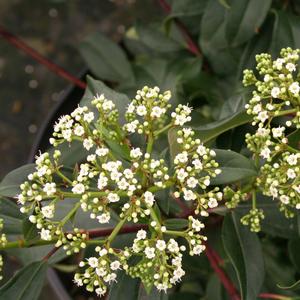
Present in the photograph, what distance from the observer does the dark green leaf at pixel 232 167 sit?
85cm

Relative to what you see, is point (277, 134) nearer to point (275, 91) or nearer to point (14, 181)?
point (275, 91)

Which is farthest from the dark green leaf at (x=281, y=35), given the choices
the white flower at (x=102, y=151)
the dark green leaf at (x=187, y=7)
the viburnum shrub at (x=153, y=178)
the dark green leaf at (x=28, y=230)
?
the dark green leaf at (x=28, y=230)

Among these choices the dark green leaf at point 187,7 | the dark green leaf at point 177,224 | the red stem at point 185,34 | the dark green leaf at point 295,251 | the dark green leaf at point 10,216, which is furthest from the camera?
the red stem at point 185,34

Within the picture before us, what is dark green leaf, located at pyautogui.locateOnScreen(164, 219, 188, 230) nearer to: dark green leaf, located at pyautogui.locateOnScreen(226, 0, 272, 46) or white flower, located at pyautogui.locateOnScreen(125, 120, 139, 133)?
white flower, located at pyautogui.locateOnScreen(125, 120, 139, 133)

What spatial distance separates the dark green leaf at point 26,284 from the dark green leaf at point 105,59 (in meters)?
0.77

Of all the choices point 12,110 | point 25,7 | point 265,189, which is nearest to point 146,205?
point 265,189

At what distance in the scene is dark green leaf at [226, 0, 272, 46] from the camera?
1210 millimetres

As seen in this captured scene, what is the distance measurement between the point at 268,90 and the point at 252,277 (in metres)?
0.34

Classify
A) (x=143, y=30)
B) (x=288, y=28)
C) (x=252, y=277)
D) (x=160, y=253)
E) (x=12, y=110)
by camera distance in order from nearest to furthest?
(x=160, y=253) → (x=252, y=277) → (x=288, y=28) → (x=143, y=30) → (x=12, y=110)

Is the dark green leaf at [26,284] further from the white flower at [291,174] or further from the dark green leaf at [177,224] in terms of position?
the white flower at [291,174]

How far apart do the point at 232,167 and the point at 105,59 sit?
0.93 metres

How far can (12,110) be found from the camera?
2.22 meters

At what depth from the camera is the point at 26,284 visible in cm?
97

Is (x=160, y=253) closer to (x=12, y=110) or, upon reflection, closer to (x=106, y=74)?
(x=106, y=74)
